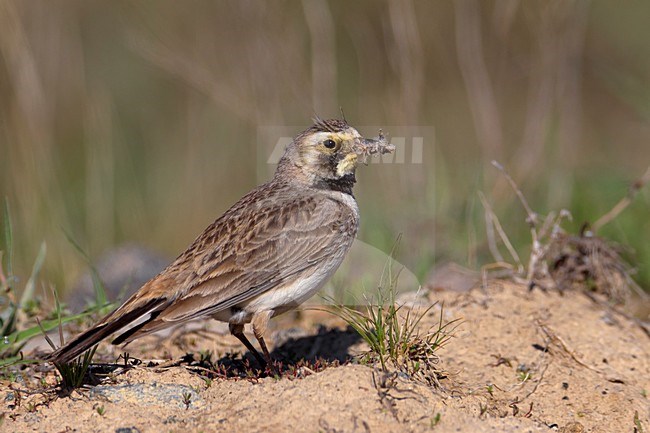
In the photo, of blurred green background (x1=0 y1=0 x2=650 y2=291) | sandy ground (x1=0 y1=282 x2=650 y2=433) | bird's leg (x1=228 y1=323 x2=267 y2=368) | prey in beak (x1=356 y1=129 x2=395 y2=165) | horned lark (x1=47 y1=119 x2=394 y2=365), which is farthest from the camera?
blurred green background (x1=0 y1=0 x2=650 y2=291)

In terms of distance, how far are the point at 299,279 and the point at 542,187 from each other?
4.15 meters

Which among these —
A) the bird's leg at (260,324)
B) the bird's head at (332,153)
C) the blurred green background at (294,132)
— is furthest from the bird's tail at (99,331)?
the blurred green background at (294,132)

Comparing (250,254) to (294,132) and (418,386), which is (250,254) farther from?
(294,132)

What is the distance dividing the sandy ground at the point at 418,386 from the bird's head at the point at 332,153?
1.11 metres

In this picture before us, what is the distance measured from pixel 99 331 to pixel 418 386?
1.65m

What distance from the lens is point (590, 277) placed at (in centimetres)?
645

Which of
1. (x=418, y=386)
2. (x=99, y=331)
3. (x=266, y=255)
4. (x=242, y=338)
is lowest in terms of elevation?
(x=242, y=338)

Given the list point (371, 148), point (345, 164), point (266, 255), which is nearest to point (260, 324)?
point (266, 255)

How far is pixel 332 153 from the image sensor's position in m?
5.52

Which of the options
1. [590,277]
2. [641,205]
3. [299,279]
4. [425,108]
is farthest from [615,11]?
[299,279]

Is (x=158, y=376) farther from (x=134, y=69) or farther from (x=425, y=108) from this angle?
(x=134, y=69)

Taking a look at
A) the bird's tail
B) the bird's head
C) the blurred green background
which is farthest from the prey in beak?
the bird's tail

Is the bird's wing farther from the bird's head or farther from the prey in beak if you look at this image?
the prey in beak

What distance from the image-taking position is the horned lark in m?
4.74
